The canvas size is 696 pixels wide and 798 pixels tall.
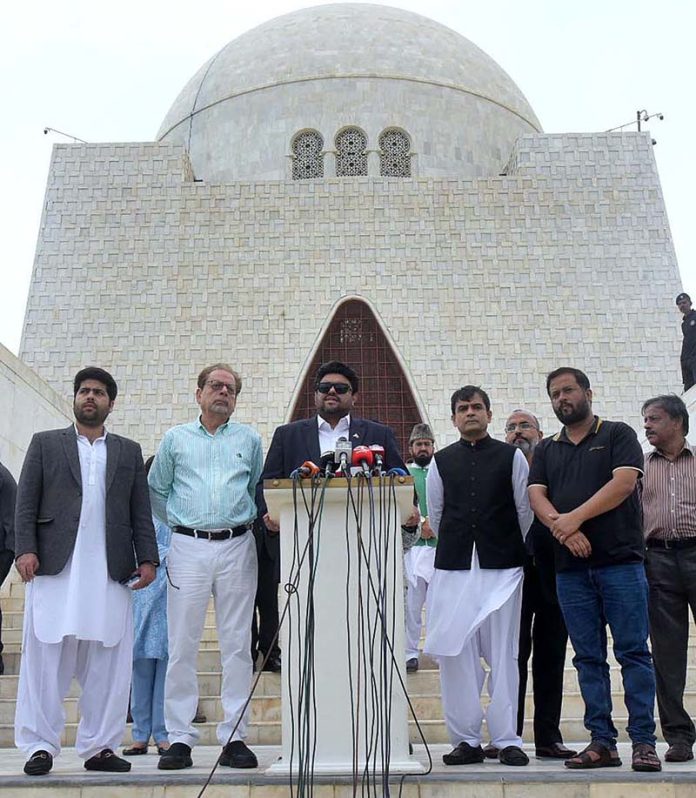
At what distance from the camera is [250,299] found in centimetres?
1330

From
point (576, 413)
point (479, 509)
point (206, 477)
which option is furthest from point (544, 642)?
point (206, 477)

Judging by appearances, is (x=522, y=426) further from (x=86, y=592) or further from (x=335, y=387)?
(x=86, y=592)

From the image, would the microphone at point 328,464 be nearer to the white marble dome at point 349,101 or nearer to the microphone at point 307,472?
the microphone at point 307,472

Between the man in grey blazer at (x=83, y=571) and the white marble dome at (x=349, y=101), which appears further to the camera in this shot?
the white marble dome at (x=349, y=101)

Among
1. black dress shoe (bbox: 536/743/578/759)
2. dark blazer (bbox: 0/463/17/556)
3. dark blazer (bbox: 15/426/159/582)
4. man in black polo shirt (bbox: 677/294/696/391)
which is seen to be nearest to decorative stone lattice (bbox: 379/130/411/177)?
man in black polo shirt (bbox: 677/294/696/391)

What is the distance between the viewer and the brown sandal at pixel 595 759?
306cm

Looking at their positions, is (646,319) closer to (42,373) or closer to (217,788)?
(42,373)

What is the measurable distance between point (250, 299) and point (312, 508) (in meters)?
10.5

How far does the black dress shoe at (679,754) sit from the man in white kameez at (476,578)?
50 cm

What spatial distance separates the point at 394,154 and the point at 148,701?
1271cm

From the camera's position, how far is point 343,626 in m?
2.94

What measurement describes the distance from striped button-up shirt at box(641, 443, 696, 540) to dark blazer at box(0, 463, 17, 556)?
118 inches

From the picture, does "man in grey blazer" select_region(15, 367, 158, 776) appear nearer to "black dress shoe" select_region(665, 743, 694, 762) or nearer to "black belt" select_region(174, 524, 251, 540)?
"black belt" select_region(174, 524, 251, 540)

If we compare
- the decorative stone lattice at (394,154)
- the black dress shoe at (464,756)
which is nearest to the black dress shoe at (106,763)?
the black dress shoe at (464,756)
